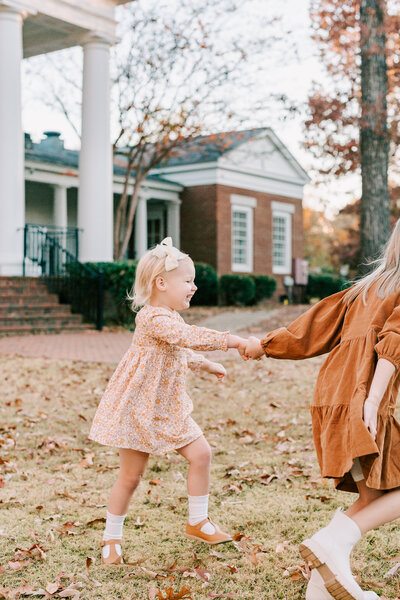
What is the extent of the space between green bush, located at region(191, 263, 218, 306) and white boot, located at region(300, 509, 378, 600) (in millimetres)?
18909

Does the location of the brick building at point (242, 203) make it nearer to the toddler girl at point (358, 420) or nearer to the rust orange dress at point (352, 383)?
the rust orange dress at point (352, 383)

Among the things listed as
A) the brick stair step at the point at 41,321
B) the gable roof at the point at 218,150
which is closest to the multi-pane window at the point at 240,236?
the gable roof at the point at 218,150

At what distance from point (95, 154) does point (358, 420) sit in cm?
1452

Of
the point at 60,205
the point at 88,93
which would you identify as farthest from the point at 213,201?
the point at 88,93

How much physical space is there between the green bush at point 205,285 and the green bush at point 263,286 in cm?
197

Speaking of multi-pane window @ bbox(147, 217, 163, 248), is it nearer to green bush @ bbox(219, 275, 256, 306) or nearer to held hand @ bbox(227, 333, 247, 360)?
green bush @ bbox(219, 275, 256, 306)

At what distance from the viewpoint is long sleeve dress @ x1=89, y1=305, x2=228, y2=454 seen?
3.17 metres

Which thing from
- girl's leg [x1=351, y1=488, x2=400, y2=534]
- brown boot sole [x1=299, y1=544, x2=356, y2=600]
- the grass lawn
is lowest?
the grass lawn

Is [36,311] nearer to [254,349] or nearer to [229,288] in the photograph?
[229,288]

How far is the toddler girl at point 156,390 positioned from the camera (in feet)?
10.5

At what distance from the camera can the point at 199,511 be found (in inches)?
135

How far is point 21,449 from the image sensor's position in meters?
5.58

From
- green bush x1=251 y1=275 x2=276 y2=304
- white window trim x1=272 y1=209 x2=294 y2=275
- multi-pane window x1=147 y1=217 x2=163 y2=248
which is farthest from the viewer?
white window trim x1=272 y1=209 x2=294 y2=275

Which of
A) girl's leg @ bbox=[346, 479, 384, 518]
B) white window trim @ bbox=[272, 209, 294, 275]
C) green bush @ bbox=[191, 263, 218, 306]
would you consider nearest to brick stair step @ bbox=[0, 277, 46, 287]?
green bush @ bbox=[191, 263, 218, 306]
